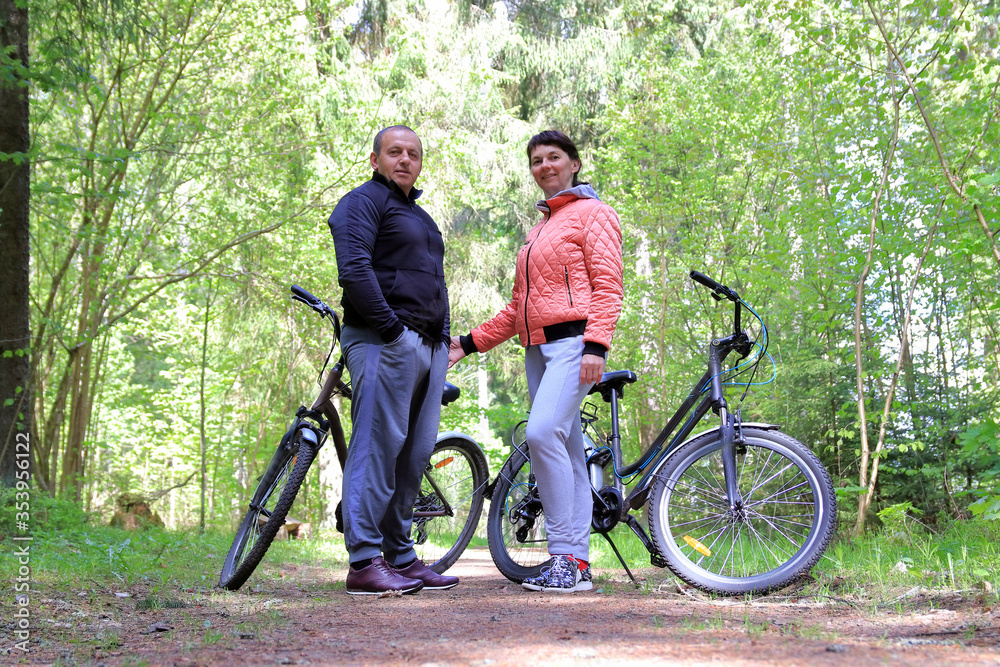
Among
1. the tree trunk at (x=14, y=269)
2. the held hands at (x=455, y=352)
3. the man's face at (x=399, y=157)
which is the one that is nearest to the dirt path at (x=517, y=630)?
the held hands at (x=455, y=352)

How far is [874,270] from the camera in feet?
18.5

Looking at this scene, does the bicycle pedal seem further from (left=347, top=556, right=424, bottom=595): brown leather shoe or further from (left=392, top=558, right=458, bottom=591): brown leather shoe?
(left=347, top=556, right=424, bottom=595): brown leather shoe

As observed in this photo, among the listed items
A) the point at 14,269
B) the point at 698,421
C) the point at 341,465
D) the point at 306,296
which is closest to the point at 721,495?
the point at 698,421

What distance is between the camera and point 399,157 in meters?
3.56

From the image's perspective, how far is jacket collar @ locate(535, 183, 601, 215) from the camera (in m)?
3.60

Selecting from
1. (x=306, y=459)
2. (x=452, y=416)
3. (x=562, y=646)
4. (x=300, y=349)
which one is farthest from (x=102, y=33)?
(x=452, y=416)

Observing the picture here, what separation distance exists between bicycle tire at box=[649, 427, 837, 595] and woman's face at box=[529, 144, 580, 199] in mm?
1349

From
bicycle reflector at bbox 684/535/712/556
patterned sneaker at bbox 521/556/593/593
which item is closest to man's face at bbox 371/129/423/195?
patterned sneaker at bbox 521/556/593/593

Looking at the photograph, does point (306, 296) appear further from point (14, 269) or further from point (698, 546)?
point (14, 269)

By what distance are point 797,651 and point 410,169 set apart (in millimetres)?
2547

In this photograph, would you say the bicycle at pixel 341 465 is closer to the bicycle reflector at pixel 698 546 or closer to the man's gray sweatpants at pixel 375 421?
the man's gray sweatpants at pixel 375 421

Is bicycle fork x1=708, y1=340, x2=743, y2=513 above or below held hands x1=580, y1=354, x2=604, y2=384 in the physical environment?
below

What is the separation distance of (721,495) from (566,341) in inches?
35.2

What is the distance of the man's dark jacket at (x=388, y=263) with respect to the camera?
10.5ft
